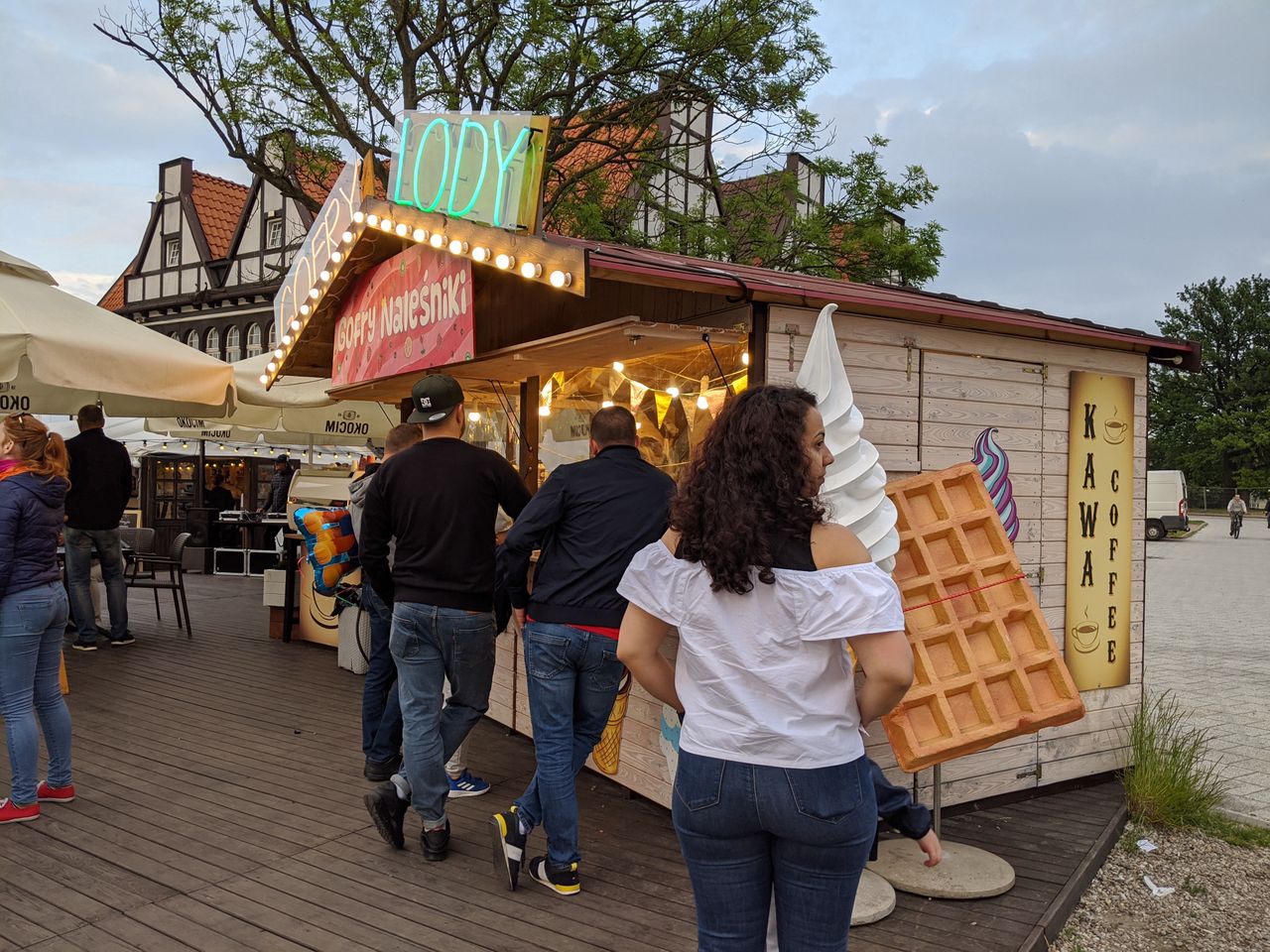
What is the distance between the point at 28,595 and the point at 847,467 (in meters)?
3.54

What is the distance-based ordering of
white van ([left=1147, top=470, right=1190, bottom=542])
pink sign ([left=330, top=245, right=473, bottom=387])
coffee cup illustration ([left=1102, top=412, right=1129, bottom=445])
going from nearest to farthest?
1. pink sign ([left=330, top=245, right=473, bottom=387])
2. coffee cup illustration ([left=1102, top=412, right=1129, bottom=445])
3. white van ([left=1147, top=470, right=1190, bottom=542])

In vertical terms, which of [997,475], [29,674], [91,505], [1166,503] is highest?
[997,475]

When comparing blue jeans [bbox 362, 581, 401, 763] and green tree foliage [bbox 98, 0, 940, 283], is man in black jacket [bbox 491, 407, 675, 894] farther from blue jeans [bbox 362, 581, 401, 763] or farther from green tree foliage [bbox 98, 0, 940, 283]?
green tree foliage [bbox 98, 0, 940, 283]

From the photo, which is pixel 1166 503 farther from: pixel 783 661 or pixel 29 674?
pixel 783 661

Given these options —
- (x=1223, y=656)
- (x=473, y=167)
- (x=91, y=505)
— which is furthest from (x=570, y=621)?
(x=1223, y=656)

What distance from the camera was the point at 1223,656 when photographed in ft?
36.3

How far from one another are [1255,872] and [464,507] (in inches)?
163

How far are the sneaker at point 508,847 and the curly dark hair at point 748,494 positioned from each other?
6.97 ft

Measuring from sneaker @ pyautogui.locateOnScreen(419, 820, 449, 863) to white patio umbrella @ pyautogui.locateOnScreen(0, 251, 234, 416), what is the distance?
13.5ft

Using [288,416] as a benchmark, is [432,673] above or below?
below

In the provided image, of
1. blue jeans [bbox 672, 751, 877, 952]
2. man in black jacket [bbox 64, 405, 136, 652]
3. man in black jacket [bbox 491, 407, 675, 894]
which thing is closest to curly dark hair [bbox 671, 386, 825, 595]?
blue jeans [bbox 672, 751, 877, 952]

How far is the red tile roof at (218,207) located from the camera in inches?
1150

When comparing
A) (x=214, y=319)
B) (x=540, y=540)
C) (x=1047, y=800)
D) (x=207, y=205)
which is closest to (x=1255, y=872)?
(x=1047, y=800)

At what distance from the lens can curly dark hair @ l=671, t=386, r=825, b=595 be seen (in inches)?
78.6
